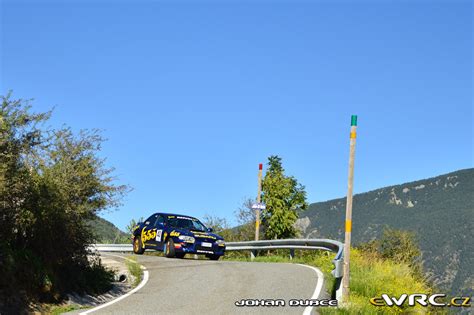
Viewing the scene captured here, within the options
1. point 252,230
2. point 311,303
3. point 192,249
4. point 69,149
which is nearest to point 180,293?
point 311,303

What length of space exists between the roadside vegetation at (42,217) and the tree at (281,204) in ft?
134

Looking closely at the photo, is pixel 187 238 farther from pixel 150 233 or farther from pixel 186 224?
pixel 150 233

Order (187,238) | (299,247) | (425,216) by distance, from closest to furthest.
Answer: (187,238) → (299,247) → (425,216)

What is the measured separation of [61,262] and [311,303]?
17.0 ft

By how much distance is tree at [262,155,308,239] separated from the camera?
5578cm

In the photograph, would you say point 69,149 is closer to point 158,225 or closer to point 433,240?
point 158,225

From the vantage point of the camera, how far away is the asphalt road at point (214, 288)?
466 inches

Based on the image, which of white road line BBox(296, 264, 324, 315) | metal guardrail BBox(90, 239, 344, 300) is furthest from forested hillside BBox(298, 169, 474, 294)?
white road line BBox(296, 264, 324, 315)

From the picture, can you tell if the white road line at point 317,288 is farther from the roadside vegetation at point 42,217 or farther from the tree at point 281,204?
the tree at point 281,204

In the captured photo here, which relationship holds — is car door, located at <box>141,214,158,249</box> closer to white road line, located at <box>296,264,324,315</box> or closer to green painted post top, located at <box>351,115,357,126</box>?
white road line, located at <box>296,264,324,315</box>

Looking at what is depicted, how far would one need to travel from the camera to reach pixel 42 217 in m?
12.3

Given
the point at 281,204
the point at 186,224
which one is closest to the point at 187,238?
the point at 186,224

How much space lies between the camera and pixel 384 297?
13.1m

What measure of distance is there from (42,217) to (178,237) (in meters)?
10.2
